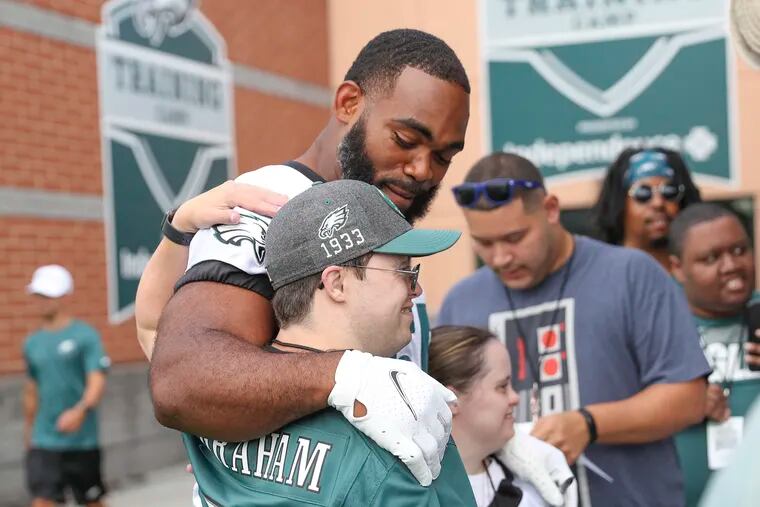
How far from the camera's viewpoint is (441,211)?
13.3 m

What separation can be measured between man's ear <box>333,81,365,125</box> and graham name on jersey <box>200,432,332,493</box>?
83cm

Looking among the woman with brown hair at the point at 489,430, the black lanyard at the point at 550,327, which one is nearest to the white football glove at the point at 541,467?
the woman with brown hair at the point at 489,430

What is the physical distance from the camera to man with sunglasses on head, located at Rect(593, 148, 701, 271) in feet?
17.3

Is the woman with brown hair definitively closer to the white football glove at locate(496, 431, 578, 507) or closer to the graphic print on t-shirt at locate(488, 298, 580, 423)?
the white football glove at locate(496, 431, 578, 507)

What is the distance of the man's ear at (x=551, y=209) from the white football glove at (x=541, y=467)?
102 cm

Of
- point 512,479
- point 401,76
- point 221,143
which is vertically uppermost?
point 221,143

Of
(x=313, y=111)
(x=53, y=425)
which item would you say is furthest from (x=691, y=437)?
(x=313, y=111)

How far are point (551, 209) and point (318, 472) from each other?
2.31m

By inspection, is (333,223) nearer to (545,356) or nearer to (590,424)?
(590,424)

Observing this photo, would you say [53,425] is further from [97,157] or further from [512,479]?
[512,479]

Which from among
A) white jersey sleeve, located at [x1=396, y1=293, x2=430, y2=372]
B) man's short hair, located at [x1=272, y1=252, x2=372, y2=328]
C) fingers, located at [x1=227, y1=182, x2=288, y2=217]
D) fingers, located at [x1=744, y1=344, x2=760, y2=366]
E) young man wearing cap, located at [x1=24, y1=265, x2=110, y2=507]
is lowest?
young man wearing cap, located at [x1=24, y1=265, x2=110, y2=507]

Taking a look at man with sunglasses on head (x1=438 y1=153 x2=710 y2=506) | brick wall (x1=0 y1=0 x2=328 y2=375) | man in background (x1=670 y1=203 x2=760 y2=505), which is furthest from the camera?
brick wall (x1=0 y1=0 x2=328 y2=375)

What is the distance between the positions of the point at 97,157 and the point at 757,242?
7.25 m

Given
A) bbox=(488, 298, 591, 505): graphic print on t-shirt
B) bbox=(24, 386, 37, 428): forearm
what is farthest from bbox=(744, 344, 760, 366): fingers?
bbox=(24, 386, 37, 428): forearm
